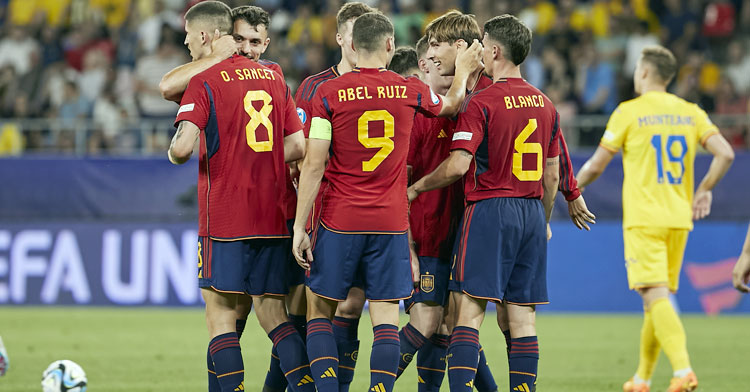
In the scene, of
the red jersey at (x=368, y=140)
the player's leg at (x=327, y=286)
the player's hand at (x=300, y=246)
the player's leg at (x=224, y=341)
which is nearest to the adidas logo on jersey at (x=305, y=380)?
the player's leg at (x=327, y=286)

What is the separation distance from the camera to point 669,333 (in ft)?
22.4

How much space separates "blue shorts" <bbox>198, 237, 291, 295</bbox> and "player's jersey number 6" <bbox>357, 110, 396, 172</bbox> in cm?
78

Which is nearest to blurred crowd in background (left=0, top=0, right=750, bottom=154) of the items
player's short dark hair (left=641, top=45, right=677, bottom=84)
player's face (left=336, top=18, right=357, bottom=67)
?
player's short dark hair (left=641, top=45, right=677, bottom=84)

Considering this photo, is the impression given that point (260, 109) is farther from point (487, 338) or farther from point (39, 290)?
point (39, 290)

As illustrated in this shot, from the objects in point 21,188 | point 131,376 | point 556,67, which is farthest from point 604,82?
point 131,376

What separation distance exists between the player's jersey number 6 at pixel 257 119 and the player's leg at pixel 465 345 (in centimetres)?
154

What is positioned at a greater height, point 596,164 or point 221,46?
point 221,46

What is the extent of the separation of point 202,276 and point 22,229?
8420mm

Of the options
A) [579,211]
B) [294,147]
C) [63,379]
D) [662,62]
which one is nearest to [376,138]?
[294,147]

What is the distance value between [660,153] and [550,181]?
0.86 meters

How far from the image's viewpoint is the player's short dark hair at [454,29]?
6730 millimetres

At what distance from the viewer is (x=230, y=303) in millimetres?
6348

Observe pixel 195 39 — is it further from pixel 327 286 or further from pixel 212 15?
pixel 327 286

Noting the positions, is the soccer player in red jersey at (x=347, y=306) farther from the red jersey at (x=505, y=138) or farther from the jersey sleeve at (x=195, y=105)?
the red jersey at (x=505, y=138)
